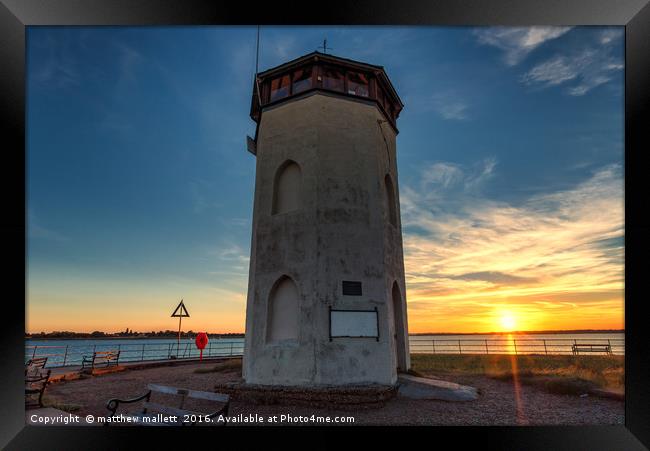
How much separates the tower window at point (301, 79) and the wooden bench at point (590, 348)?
789 inches

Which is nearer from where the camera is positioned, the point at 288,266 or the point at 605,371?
the point at 288,266

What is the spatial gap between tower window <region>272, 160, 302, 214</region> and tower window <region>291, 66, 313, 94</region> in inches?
89.3

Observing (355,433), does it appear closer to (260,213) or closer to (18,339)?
(18,339)

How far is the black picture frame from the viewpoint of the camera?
18.0 ft

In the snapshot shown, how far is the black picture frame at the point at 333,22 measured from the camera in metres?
5.49

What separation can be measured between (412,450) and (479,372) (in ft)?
32.5

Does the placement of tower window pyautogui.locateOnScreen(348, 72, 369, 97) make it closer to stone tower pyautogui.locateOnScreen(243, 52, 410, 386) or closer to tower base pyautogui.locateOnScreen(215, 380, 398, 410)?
stone tower pyautogui.locateOnScreen(243, 52, 410, 386)

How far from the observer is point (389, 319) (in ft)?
33.3

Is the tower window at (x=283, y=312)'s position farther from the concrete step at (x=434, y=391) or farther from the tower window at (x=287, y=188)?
the concrete step at (x=434, y=391)

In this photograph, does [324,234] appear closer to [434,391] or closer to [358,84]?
[434,391]

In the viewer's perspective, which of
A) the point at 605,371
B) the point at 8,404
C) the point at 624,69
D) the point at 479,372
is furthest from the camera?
the point at 479,372

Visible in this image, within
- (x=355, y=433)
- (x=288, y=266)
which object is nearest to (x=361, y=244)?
(x=288, y=266)

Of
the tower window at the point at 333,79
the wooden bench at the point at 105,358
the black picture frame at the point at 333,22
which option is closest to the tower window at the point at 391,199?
the tower window at the point at 333,79

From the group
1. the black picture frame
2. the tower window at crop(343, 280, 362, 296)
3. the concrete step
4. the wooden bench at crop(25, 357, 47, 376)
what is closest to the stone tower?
the tower window at crop(343, 280, 362, 296)
